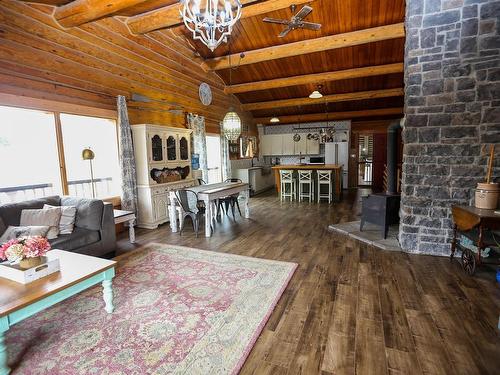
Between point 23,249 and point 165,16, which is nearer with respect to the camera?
point 23,249

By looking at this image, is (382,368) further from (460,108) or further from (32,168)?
(32,168)

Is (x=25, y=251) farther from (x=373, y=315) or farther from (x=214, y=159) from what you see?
(x=214, y=159)

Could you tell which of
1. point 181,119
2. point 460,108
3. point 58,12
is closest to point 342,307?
point 460,108

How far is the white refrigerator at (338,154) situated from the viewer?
958cm

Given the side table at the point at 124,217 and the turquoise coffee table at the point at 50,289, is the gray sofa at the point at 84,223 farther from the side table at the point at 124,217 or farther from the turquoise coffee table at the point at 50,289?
the turquoise coffee table at the point at 50,289

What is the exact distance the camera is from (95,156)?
16.0ft

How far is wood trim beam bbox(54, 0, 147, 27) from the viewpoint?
10.5 feet

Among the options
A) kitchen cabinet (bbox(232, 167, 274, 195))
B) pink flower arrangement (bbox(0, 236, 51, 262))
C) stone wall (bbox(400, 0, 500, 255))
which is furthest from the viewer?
kitchen cabinet (bbox(232, 167, 274, 195))

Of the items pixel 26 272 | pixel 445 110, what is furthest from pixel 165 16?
pixel 445 110

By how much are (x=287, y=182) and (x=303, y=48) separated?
3481 millimetres

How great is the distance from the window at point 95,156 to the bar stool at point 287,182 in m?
4.44

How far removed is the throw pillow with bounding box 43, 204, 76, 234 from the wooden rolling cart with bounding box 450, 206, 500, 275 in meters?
4.45

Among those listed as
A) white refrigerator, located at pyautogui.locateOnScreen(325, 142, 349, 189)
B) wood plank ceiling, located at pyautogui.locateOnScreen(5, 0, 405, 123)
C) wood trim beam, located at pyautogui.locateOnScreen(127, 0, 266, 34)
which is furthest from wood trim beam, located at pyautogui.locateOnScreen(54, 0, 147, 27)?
white refrigerator, located at pyautogui.locateOnScreen(325, 142, 349, 189)

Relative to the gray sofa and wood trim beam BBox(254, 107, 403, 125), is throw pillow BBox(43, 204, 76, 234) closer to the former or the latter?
the gray sofa
